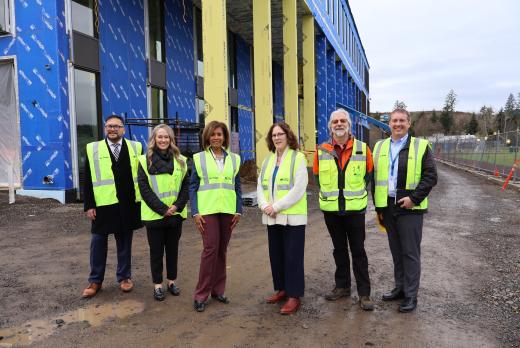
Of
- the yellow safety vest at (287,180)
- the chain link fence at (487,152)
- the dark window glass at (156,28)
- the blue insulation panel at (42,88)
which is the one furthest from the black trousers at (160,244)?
the chain link fence at (487,152)

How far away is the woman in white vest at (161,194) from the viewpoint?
4496 mm

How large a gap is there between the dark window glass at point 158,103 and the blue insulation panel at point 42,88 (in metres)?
4.79

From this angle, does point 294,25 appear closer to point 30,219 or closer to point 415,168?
point 30,219

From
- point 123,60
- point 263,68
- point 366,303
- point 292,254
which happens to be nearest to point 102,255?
point 292,254

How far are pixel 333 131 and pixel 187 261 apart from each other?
120 inches

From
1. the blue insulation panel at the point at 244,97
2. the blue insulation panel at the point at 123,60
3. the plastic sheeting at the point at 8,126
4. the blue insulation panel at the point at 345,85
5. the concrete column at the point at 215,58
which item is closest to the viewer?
the concrete column at the point at 215,58

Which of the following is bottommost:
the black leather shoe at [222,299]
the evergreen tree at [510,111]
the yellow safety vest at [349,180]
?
the black leather shoe at [222,299]

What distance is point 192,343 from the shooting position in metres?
3.62

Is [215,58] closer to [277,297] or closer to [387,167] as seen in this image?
[387,167]

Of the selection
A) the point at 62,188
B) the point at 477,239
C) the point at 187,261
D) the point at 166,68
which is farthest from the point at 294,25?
the point at 187,261

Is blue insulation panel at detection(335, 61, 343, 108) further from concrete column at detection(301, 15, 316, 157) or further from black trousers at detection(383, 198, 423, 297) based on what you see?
black trousers at detection(383, 198, 423, 297)

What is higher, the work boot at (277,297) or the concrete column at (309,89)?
the concrete column at (309,89)

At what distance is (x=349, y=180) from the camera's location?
429 cm

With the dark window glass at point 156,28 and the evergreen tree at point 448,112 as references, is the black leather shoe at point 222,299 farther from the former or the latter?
the evergreen tree at point 448,112
